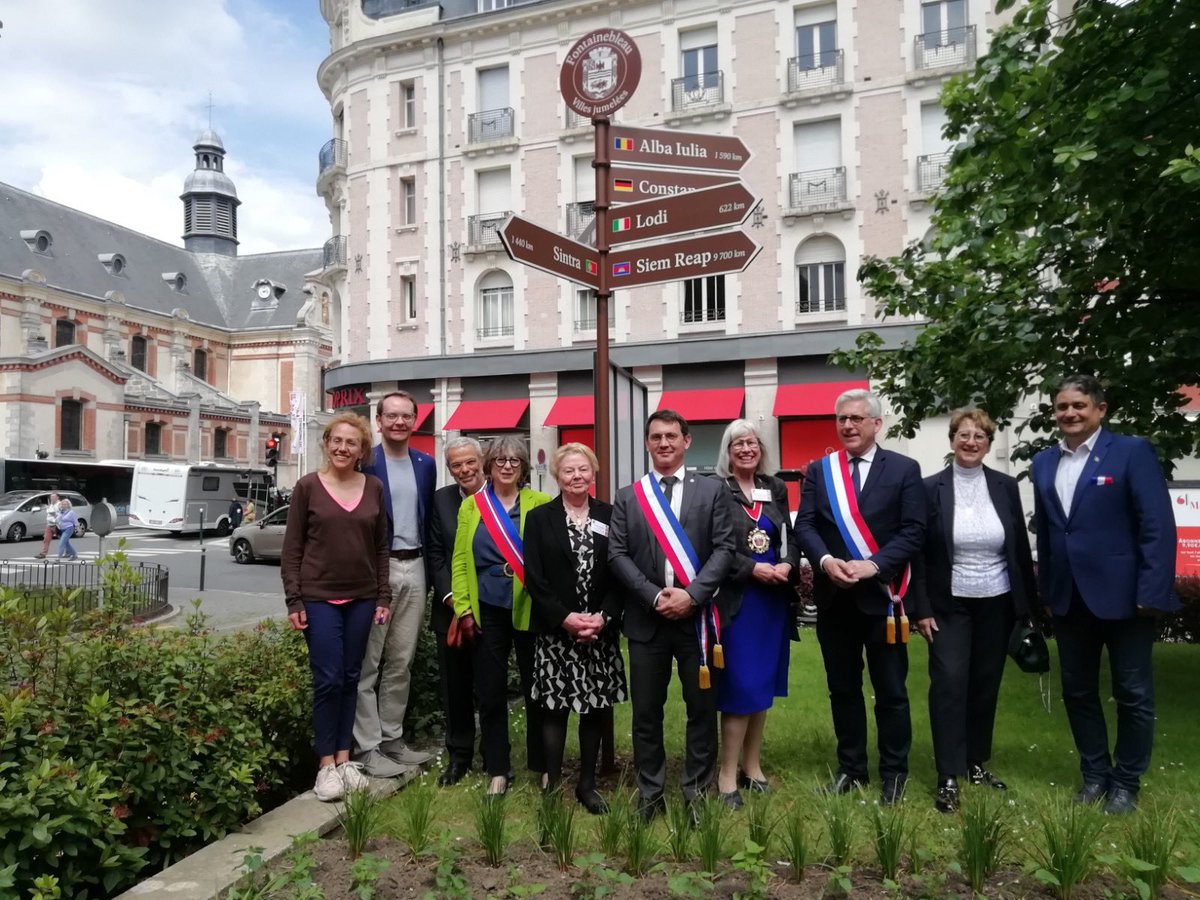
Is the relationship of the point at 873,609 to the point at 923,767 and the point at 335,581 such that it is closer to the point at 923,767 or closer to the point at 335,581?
the point at 923,767

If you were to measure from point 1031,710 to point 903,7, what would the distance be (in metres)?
22.3

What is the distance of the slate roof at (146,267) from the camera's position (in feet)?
172

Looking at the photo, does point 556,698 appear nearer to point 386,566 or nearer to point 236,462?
point 386,566

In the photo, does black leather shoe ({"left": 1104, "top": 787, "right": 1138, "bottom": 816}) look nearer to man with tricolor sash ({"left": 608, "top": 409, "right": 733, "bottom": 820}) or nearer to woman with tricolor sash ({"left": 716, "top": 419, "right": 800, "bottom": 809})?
woman with tricolor sash ({"left": 716, "top": 419, "right": 800, "bottom": 809})

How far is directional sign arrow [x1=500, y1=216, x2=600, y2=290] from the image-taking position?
5500mm

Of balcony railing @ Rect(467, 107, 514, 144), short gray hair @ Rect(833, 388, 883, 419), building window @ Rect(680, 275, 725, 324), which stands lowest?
short gray hair @ Rect(833, 388, 883, 419)

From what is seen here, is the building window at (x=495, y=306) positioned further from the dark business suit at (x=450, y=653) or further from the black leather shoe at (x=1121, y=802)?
the black leather shoe at (x=1121, y=802)

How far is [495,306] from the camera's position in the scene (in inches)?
1083

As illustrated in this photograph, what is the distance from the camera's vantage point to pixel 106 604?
4.22 meters

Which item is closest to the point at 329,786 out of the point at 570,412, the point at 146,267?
the point at 570,412

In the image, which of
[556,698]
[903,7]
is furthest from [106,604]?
[903,7]

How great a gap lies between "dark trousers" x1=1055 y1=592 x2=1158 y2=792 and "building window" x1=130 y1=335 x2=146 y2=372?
62.4 meters

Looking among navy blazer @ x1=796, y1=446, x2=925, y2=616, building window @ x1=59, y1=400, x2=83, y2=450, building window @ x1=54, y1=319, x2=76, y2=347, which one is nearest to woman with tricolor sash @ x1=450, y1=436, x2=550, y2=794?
navy blazer @ x1=796, y1=446, x2=925, y2=616

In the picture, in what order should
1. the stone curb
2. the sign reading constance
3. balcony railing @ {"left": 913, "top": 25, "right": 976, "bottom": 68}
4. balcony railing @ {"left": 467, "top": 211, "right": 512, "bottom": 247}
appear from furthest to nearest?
balcony railing @ {"left": 467, "top": 211, "right": 512, "bottom": 247}
balcony railing @ {"left": 913, "top": 25, "right": 976, "bottom": 68}
the sign reading constance
the stone curb
